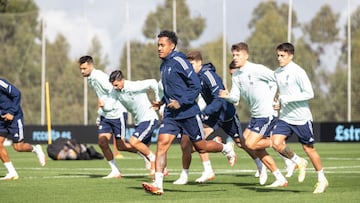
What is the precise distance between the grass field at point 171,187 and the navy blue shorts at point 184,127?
2.96 ft

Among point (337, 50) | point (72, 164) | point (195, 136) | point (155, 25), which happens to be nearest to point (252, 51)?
point (337, 50)

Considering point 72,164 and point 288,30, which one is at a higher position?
point 288,30

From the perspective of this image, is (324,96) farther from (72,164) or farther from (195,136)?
(195,136)

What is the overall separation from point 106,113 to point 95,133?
89.0 feet

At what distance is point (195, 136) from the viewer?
1694 centimetres

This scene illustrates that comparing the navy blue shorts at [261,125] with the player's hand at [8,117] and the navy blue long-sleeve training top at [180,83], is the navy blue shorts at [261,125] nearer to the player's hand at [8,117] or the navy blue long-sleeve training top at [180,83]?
the navy blue long-sleeve training top at [180,83]

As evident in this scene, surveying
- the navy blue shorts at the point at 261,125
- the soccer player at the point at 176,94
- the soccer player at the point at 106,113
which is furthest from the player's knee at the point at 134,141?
the soccer player at the point at 176,94

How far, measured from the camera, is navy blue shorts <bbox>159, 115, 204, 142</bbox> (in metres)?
16.6

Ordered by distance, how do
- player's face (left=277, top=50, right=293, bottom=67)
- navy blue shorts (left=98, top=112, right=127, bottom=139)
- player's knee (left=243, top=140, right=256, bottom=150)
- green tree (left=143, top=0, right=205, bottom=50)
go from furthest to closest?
green tree (left=143, top=0, right=205, bottom=50), navy blue shorts (left=98, top=112, right=127, bottom=139), player's knee (left=243, top=140, right=256, bottom=150), player's face (left=277, top=50, right=293, bottom=67)

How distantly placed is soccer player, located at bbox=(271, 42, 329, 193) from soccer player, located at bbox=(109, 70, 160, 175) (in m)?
4.42

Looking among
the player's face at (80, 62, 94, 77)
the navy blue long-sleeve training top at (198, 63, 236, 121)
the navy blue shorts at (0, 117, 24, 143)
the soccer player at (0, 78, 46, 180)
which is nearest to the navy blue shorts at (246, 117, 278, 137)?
the navy blue long-sleeve training top at (198, 63, 236, 121)

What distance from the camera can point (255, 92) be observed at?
736 inches

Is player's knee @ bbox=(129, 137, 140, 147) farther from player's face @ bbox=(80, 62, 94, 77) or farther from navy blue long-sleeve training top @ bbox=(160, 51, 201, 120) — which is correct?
navy blue long-sleeve training top @ bbox=(160, 51, 201, 120)

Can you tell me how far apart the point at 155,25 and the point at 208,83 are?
43.8 metres
